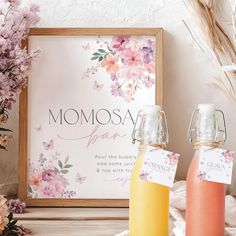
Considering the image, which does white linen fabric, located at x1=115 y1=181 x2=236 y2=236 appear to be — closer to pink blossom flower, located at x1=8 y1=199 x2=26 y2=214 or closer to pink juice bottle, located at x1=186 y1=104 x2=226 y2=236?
pink juice bottle, located at x1=186 y1=104 x2=226 y2=236

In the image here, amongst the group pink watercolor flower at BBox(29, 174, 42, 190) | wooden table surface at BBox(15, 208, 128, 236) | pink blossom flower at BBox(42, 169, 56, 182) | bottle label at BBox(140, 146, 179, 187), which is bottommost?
wooden table surface at BBox(15, 208, 128, 236)

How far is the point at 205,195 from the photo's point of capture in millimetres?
803

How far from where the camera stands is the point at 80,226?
940 millimetres

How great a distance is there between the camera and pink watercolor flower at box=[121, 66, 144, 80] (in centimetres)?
108

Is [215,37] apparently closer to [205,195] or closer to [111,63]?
[111,63]

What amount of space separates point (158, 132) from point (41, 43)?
0.38m

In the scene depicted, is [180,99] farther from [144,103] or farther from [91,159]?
[91,159]

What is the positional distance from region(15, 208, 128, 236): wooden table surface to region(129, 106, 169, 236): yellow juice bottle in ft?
0.29

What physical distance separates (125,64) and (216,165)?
369mm

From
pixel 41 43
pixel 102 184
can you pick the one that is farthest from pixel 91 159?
pixel 41 43

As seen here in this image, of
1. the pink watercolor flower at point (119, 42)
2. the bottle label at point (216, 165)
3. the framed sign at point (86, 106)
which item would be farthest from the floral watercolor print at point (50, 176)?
the bottle label at point (216, 165)

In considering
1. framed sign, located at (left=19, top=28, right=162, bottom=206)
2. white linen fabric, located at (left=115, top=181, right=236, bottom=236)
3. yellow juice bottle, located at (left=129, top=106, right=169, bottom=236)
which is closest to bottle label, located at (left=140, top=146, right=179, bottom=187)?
yellow juice bottle, located at (left=129, top=106, right=169, bottom=236)

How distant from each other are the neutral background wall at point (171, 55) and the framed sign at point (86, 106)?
3.3 inches

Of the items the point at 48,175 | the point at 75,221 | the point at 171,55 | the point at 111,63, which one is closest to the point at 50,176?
the point at 48,175
